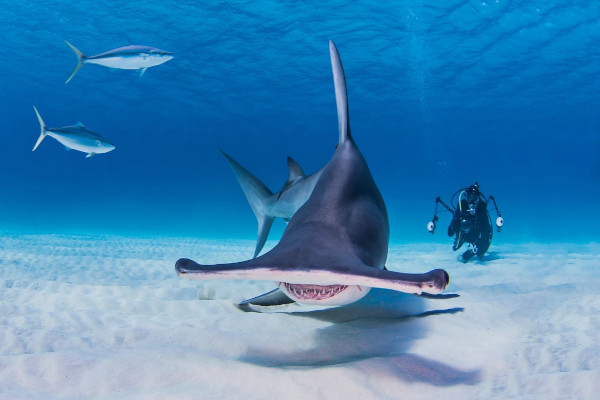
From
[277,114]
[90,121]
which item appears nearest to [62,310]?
[277,114]

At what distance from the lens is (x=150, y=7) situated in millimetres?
19094

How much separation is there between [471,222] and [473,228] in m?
0.19

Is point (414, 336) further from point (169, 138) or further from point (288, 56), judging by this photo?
point (169, 138)

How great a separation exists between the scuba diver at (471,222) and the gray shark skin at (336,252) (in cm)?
574

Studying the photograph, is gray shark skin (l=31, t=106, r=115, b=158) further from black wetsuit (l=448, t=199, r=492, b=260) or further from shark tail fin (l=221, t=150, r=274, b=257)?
black wetsuit (l=448, t=199, r=492, b=260)

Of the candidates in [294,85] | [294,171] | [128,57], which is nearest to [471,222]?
[294,171]

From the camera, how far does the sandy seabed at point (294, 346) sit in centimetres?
200

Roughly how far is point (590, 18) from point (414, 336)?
73.8ft

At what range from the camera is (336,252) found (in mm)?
1950

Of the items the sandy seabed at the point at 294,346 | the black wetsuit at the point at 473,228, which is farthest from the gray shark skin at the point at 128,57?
the black wetsuit at the point at 473,228

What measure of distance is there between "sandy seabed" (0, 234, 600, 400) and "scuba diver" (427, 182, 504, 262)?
13.3ft

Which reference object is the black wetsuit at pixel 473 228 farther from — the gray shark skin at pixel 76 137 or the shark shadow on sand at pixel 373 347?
the gray shark skin at pixel 76 137

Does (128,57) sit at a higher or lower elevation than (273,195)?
higher

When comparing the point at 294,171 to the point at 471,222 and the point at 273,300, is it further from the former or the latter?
the point at 471,222
